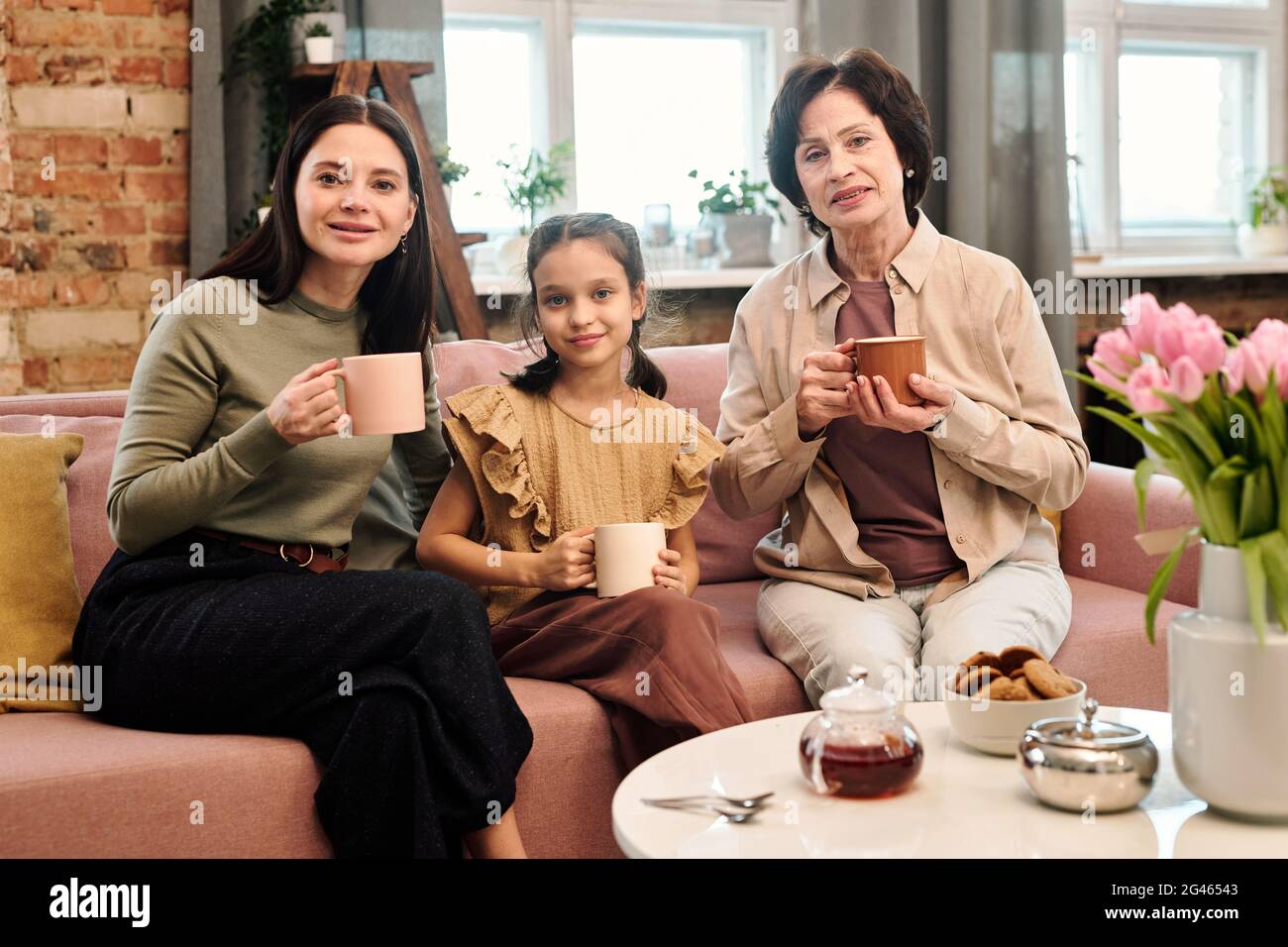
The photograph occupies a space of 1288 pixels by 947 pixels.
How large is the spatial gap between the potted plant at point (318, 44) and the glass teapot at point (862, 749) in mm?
2150

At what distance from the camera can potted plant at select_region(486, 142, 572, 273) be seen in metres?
3.33

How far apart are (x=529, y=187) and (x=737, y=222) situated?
57 centimetres

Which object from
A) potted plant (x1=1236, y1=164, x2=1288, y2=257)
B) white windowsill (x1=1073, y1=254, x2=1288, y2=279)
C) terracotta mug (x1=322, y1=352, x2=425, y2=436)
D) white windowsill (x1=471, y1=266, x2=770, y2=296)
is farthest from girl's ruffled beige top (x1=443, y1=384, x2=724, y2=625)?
potted plant (x1=1236, y1=164, x2=1288, y2=257)

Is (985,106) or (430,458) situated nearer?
(430,458)

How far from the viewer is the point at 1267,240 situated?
414cm

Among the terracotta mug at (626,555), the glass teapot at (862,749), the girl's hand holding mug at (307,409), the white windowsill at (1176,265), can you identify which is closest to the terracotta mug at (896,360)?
the terracotta mug at (626,555)

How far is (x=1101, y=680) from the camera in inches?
78.6

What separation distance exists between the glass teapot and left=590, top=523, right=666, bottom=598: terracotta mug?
1.61ft

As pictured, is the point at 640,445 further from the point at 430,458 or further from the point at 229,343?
the point at 229,343

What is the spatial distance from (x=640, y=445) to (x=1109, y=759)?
96 centimetres

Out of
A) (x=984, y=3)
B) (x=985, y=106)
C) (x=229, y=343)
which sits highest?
(x=984, y=3)

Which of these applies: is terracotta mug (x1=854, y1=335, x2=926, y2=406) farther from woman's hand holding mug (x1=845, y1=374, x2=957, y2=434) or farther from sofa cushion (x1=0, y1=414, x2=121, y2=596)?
sofa cushion (x1=0, y1=414, x2=121, y2=596)

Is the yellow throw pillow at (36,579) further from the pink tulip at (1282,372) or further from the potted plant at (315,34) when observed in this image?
the pink tulip at (1282,372)
